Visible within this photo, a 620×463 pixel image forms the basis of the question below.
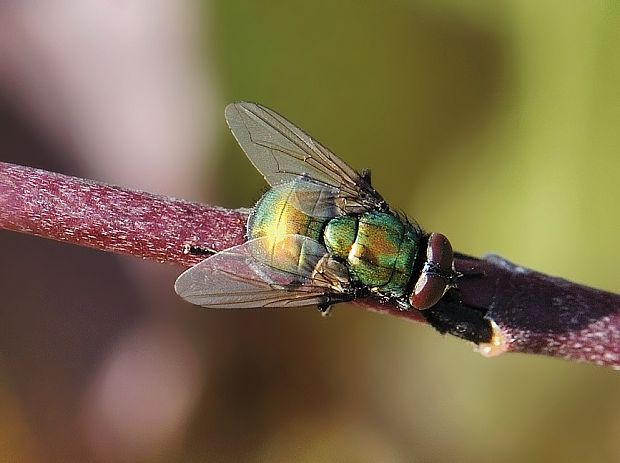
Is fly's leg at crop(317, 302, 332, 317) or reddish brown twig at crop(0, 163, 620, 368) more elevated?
reddish brown twig at crop(0, 163, 620, 368)

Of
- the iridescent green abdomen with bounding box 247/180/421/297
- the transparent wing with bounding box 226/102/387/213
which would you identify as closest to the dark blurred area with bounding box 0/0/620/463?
the transparent wing with bounding box 226/102/387/213

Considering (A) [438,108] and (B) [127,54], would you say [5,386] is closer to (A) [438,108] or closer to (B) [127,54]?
(B) [127,54]

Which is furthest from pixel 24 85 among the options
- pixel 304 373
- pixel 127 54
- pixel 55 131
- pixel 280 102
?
pixel 304 373

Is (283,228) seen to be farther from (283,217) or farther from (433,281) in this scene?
(433,281)

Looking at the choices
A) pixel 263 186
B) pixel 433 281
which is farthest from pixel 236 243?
pixel 263 186

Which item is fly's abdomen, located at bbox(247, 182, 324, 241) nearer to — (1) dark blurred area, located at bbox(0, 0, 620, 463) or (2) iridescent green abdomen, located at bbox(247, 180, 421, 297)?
(2) iridescent green abdomen, located at bbox(247, 180, 421, 297)

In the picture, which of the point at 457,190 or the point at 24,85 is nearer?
the point at 457,190

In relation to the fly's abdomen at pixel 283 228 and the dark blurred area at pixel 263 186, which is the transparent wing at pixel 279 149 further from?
the dark blurred area at pixel 263 186
